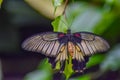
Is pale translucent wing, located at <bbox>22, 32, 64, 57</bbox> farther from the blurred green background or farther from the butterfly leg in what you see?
the blurred green background

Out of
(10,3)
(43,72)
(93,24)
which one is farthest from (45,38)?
(10,3)

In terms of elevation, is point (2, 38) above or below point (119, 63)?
below

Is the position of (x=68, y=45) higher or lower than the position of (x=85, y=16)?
higher

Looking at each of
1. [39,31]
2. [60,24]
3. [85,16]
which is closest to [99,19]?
[85,16]

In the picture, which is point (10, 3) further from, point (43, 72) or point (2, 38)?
point (43, 72)

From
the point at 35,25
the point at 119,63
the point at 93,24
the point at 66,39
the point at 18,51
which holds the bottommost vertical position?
the point at 18,51

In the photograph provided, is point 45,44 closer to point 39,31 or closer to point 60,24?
point 60,24
